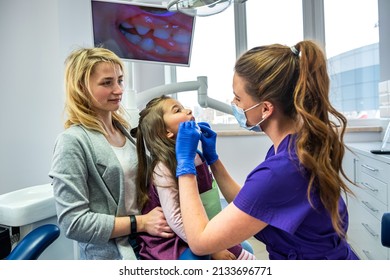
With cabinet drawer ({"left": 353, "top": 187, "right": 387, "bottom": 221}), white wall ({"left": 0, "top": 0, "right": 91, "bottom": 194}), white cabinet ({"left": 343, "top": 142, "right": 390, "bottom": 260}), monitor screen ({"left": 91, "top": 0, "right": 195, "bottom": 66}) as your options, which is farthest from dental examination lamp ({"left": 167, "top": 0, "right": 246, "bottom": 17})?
cabinet drawer ({"left": 353, "top": 187, "right": 387, "bottom": 221})

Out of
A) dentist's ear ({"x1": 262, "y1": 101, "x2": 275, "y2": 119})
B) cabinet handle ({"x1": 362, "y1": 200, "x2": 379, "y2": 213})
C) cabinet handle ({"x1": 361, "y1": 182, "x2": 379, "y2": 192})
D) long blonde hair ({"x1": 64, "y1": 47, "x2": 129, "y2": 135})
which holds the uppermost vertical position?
long blonde hair ({"x1": 64, "y1": 47, "x2": 129, "y2": 135})

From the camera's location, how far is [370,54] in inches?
81.0

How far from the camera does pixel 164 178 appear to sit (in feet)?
2.52

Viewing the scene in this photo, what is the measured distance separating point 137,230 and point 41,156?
47cm

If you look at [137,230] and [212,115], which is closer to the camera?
[137,230]

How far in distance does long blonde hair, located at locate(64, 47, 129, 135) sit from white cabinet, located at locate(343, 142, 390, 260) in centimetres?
120

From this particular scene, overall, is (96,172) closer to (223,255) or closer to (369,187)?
(223,255)

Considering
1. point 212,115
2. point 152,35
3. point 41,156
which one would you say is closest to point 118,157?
point 41,156

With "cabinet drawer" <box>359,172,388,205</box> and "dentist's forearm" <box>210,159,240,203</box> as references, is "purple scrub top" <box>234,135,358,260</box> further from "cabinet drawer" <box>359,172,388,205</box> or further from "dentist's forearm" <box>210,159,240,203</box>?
"cabinet drawer" <box>359,172,388,205</box>

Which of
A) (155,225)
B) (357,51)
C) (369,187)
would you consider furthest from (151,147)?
(357,51)

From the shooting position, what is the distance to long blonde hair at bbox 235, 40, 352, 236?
59 cm

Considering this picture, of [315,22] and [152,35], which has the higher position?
[315,22]

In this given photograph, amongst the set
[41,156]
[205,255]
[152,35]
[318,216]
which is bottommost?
[205,255]
